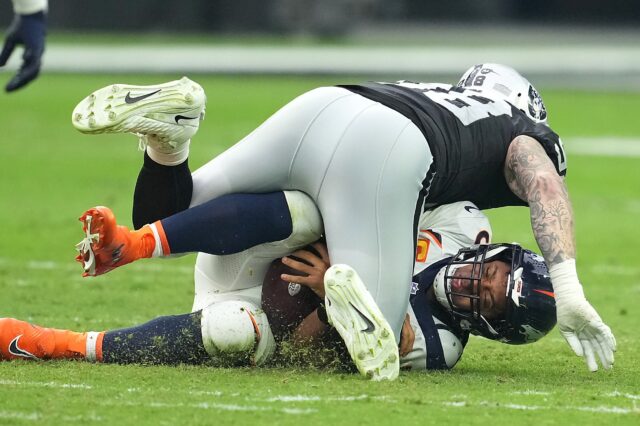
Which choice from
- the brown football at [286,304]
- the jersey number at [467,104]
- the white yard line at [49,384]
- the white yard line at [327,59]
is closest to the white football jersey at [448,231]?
the jersey number at [467,104]

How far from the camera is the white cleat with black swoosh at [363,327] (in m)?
4.64

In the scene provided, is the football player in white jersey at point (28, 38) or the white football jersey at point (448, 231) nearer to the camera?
the white football jersey at point (448, 231)

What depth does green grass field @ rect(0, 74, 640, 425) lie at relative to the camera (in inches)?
163

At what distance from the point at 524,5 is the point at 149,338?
81.1 ft

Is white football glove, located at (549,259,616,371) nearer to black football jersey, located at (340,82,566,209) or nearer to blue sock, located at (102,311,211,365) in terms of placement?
black football jersey, located at (340,82,566,209)

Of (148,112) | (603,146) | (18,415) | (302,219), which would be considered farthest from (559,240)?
(603,146)

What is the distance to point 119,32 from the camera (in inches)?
957

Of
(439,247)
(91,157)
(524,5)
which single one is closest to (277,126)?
(439,247)

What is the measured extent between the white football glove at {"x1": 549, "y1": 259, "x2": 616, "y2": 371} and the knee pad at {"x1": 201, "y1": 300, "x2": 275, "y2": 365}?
109cm

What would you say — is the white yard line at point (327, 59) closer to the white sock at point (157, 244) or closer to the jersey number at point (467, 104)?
the jersey number at point (467, 104)

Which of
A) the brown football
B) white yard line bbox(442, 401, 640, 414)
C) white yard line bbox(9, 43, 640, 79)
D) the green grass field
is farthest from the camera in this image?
white yard line bbox(9, 43, 640, 79)

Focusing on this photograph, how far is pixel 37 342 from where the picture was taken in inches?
191

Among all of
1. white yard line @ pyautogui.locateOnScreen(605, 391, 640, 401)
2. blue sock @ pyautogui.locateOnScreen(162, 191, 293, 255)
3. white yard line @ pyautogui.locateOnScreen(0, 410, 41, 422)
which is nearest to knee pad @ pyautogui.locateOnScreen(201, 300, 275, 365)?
blue sock @ pyautogui.locateOnScreen(162, 191, 293, 255)

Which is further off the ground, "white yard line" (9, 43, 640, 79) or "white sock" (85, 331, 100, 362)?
"white sock" (85, 331, 100, 362)
